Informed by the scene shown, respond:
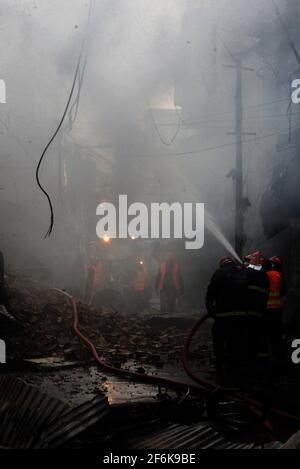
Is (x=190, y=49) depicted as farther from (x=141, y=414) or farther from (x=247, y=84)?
(x=141, y=414)

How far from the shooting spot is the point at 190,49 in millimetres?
15242

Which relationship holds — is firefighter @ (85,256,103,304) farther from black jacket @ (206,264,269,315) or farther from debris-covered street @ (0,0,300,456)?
black jacket @ (206,264,269,315)

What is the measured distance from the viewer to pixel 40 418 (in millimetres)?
4074

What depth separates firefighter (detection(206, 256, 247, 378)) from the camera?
6246 mm

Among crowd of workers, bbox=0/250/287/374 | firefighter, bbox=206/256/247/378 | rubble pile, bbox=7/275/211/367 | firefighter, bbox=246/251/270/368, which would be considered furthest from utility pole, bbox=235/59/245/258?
firefighter, bbox=206/256/247/378

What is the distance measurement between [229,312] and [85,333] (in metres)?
3.14

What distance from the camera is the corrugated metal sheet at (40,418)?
3.85 meters

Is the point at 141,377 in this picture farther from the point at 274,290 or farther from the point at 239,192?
the point at 239,192

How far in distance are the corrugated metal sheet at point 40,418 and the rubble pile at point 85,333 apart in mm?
2624

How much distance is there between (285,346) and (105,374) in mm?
2493

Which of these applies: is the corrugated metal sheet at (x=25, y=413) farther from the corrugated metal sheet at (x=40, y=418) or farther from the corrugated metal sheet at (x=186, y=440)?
the corrugated metal sheet at (x=186, y=440)

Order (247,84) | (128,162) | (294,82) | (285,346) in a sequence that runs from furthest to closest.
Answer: (128,162)
(247,84)
(294,82)
(285,346)
